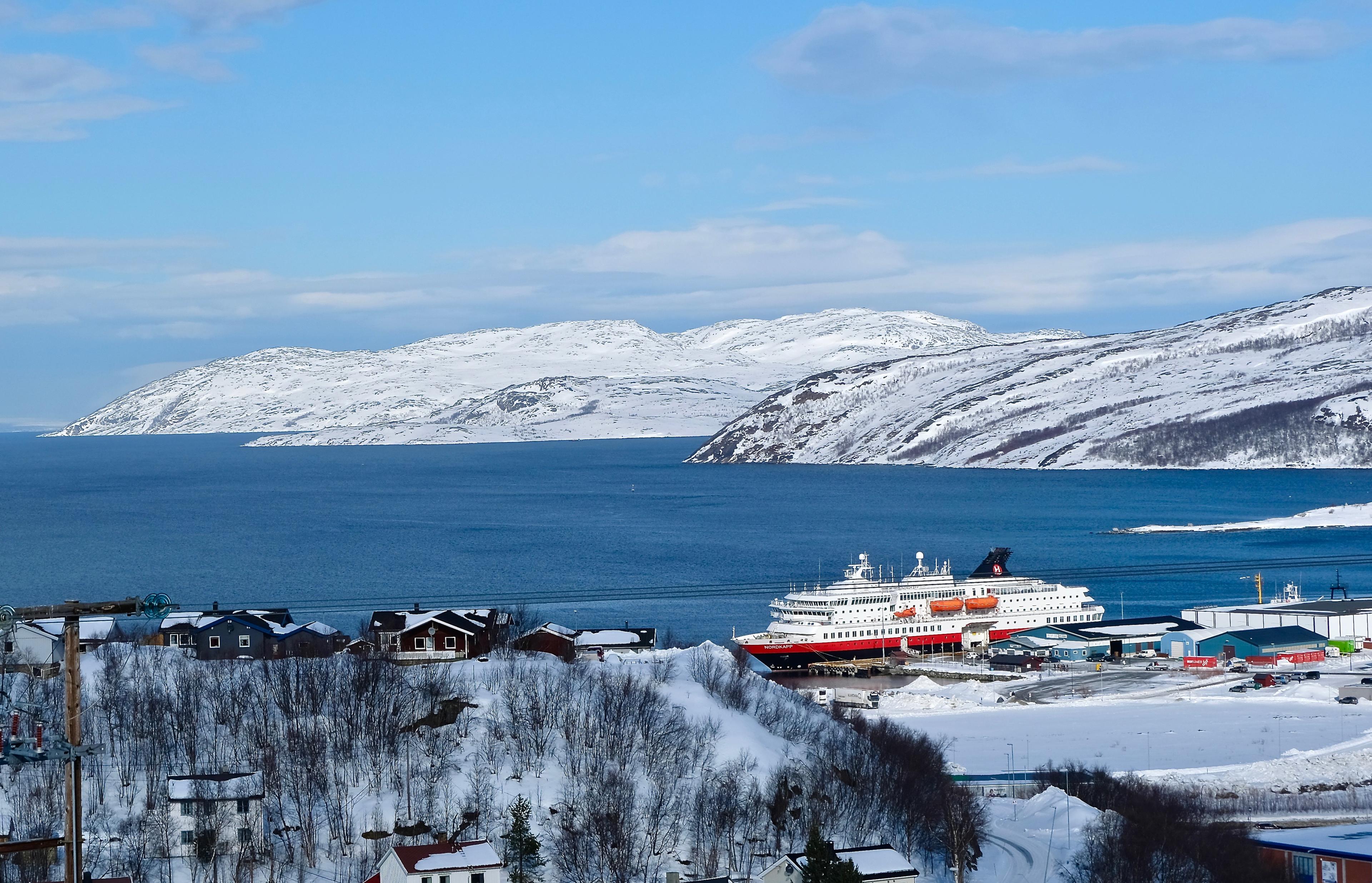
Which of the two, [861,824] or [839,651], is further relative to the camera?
[839,651]

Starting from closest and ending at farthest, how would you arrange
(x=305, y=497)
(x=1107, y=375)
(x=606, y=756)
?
(x=606, y=756)
(x=305, y=497)
(x=1107, y=375)

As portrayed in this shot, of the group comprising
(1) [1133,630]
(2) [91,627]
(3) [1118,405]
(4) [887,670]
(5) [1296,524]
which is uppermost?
(3) [1118,405]

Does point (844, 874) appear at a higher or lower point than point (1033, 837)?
higher

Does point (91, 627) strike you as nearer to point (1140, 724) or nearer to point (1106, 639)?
point (1140, 724)

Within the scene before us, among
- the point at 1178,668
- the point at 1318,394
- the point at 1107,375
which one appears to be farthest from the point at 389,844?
the point at 1107,375

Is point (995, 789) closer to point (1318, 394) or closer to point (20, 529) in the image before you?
point (20, 529)

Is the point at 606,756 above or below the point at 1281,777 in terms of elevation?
above

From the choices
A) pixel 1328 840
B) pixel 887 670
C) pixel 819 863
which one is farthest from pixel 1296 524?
pixel 819 863
